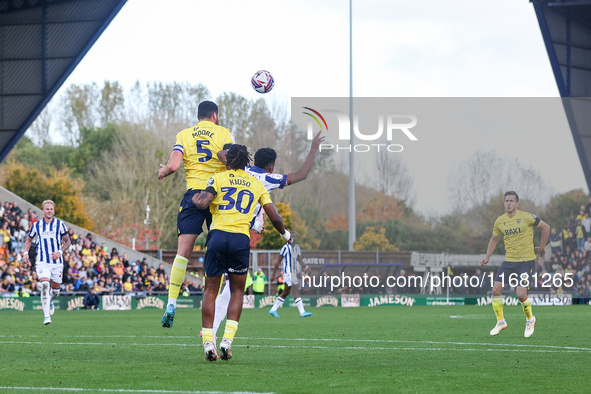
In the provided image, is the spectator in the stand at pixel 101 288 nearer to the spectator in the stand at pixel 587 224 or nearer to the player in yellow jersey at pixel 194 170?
the player in yellow jersey at pixel 194 170

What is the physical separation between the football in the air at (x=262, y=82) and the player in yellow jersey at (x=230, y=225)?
12.6 ft

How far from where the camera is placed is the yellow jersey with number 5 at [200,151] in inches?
344

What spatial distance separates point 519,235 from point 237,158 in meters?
6.67

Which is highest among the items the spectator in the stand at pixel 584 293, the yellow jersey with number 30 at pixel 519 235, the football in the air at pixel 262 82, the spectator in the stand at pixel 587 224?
the football in the air at pixel 262 82

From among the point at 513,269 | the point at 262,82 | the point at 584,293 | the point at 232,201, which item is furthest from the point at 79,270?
the point at 232,201

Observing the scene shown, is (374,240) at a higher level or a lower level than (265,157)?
lower

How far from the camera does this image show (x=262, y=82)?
11562mm


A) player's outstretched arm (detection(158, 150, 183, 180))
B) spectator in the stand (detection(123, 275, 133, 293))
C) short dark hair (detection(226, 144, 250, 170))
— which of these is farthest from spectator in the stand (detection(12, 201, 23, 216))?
short dark hair (detection(226, 144, 250, 170))

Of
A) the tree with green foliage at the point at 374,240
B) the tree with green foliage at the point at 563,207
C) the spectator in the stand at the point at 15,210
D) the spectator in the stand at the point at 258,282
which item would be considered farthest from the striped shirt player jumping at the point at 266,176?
the tree with green foliage at the point at 563,207

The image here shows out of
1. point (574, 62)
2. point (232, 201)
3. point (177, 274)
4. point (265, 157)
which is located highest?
point (574, 62)

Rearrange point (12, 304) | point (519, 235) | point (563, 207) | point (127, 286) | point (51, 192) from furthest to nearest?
point (51, 192), point (563, 207), point (127, 286), point (12, 304), point (519, 235)

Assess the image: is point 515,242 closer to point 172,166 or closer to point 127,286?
point 172,166

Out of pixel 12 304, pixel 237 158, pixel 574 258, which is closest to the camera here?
pixel 237 158

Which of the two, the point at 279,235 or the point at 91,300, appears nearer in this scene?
the point at 91,300
